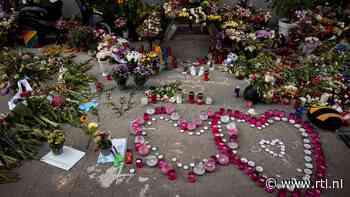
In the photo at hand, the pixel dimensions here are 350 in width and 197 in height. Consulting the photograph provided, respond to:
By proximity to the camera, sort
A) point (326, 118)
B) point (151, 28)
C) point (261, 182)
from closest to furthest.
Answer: point (261, 182) → point (326, 118) → point (151, 28)

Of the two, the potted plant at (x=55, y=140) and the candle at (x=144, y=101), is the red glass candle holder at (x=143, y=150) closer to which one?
the potted plant at (x=55, y=140)

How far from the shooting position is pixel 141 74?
4723 mm

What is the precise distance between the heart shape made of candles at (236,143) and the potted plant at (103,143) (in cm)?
37

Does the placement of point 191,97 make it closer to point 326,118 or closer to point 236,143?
point 236,143

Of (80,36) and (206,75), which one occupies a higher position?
(80,36)

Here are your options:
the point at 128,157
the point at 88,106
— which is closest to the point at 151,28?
the point at 88,106

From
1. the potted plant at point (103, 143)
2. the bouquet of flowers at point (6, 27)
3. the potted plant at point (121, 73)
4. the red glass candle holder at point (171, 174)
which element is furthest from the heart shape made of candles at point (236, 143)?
the bouquet of flowers at point (6, 27)

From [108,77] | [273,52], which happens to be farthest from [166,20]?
[273,52]

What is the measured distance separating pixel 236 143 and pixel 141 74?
194 centimetres

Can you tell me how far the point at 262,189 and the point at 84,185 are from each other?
1899 millimetres

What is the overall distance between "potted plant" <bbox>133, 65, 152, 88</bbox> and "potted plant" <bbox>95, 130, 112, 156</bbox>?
156 centimetres

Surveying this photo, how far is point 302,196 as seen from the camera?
9.82ft

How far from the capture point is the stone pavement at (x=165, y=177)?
3070 millimetres

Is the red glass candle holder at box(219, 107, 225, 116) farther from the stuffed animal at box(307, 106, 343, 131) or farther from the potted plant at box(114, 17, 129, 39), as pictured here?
the potted plant at box(114, 17, 129, 39)
